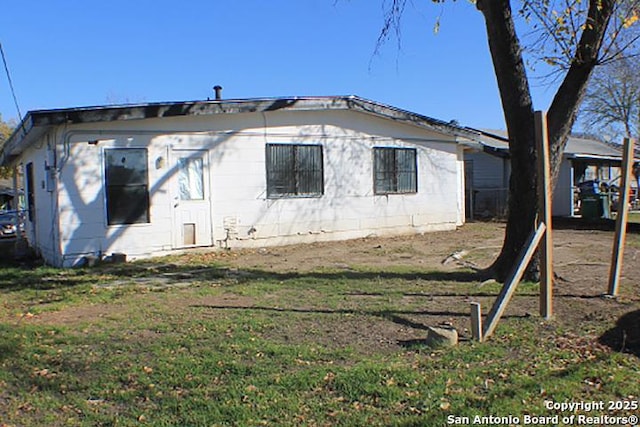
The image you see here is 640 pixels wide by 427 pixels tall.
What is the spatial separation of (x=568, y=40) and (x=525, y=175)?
83.8 inches

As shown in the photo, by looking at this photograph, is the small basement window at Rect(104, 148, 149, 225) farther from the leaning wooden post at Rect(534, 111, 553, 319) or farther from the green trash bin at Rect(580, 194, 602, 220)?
the green trash bin at Rect(580, 194, 602, 220)

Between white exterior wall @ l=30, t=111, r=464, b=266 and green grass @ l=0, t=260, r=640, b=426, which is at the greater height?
white exterior wall @ l=30, t=111, r=464, b=266

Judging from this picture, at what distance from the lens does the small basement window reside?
37.2ft

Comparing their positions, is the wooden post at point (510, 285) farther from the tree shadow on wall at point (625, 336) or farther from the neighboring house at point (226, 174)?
the neighboring house at point (226, 174)

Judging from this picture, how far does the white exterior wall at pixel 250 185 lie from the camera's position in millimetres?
11078

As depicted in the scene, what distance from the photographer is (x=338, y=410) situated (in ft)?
12.6

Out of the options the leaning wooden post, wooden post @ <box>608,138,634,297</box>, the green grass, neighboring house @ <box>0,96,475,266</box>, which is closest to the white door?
neighboring house @ <box>0,96,475,266</box>

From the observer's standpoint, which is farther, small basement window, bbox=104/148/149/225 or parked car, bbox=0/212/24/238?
parked car, bbox=0/212/24/238

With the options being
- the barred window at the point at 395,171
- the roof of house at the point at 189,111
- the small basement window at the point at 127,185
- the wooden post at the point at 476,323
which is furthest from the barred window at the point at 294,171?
the wooden post at the point at 476,323

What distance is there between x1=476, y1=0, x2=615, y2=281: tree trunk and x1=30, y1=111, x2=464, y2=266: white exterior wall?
6572 mm

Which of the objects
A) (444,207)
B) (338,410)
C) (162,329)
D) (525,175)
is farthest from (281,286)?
(444,207)

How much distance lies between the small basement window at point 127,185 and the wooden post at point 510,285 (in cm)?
826

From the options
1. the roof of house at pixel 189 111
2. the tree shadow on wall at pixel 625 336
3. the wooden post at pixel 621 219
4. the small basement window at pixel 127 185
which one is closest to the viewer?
the tree shadow on wall at pixel 625 336

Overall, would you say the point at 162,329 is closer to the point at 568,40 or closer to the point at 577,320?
the point at 577,320
